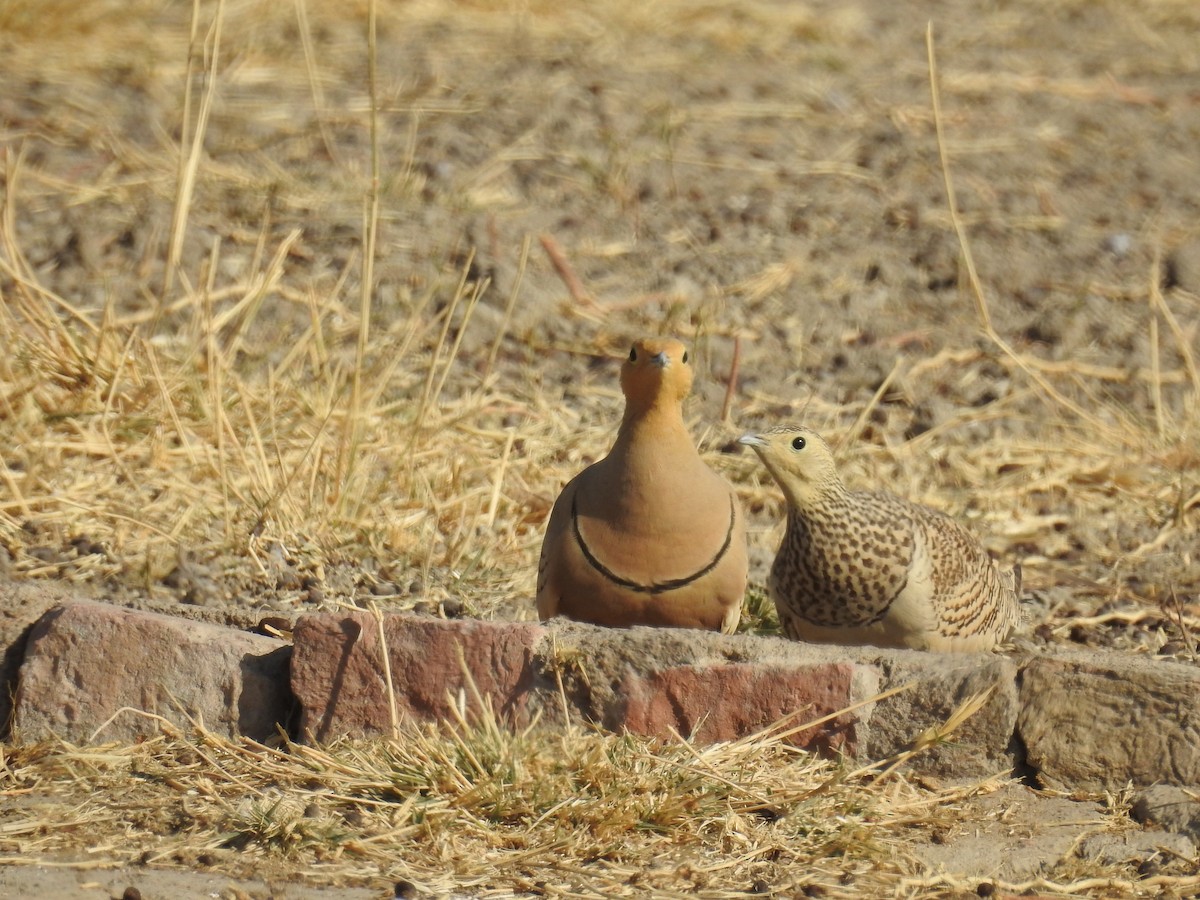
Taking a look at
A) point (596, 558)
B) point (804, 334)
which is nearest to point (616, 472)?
point (596, 558)

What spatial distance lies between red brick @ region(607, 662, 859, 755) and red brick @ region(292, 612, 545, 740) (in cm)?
24

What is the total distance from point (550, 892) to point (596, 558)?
3.09 feet

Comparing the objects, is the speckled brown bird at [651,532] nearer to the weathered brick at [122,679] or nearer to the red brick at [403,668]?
the red brick at [403,668]

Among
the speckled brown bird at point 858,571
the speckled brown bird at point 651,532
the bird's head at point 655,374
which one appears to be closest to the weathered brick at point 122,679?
the speckled brown bird at point 651,532

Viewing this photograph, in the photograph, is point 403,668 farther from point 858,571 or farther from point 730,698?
point 858,571

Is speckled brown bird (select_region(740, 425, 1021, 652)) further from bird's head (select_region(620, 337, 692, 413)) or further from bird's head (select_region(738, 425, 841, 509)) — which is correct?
bird's head (select_region(620, 337, 692, 413))

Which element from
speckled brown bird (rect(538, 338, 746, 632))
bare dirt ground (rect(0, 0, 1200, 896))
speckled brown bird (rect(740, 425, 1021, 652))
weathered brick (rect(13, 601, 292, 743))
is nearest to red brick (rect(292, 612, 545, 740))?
weathered brick (rect(13, 601, 292, 743))

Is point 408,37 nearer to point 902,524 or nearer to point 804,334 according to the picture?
point 804,334

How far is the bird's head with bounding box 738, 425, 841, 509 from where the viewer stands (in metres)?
4.26

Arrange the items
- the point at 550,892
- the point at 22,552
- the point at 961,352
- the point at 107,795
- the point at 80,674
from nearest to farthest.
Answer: the point at 550,892 < the point at 107,795 < the point at 80,674 < the point at 22,552 < the point at 961,352

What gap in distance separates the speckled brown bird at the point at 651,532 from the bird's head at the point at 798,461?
28cm

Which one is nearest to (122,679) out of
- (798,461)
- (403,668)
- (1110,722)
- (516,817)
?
(403,668)

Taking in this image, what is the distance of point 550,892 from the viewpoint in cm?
320

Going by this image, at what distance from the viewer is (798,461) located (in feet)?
14.0
